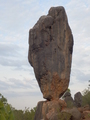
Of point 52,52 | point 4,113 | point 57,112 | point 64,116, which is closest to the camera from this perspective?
point 4,113

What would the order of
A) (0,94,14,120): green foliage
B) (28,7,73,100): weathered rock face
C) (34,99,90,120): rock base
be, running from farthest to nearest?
(28,7,73,100): weathered rock face < (34,99,90,120): rock base < (0,94,14,120): green foliage

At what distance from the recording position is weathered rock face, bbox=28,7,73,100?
1377 centimetres

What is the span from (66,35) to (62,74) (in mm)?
2812

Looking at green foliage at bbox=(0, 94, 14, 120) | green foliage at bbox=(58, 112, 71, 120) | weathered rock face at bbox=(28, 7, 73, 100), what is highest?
weathered rock face at bbox=(28, 7, 73, 100)

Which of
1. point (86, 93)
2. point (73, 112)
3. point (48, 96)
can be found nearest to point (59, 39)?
point (48, 96)

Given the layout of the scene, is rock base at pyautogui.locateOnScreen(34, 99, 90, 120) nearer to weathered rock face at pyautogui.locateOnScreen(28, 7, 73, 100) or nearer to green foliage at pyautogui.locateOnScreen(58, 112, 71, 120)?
green foliage at pyautogui.locateOnScreen(58, 112, 71, 120)

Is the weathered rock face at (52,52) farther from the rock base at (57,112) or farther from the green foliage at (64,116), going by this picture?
the green foliage at (64,116)

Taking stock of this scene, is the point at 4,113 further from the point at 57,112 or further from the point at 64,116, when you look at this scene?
the point at 57,112

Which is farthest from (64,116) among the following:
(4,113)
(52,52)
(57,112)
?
(4,113)

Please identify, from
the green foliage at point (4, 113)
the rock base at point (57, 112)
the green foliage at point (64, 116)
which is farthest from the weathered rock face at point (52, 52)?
the green foliage at point (4, 113)

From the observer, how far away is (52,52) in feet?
46.2

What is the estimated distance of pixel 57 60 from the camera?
14.1 metres

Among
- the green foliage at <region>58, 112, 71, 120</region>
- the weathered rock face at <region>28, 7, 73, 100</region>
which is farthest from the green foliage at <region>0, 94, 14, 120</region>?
the weathered rock face at <region>28, 7, 73, 100</region>

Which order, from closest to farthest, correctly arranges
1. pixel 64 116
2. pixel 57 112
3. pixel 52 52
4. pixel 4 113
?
pixel 4 113, pixel 64 116, pixel 57 112, pixel 52 52
